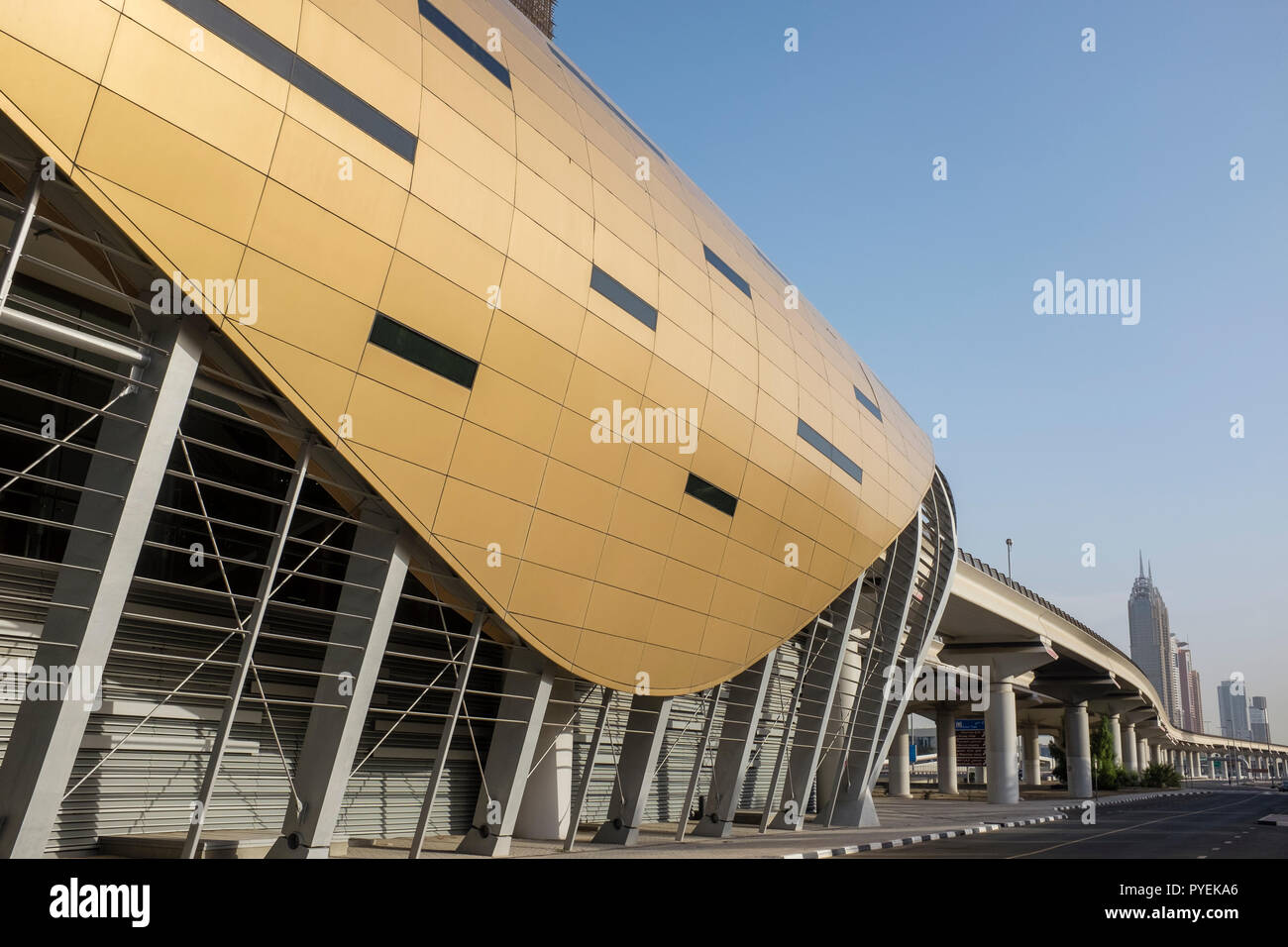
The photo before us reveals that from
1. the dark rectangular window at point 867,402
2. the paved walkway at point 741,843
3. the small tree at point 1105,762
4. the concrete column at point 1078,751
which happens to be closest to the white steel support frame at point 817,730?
the paved walkway at point 741,843

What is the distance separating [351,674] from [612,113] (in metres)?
12.5

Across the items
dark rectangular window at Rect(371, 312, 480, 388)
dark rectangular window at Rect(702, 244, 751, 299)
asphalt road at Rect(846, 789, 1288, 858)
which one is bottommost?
asphalt road at Rect(846, 789, 1288, 858)

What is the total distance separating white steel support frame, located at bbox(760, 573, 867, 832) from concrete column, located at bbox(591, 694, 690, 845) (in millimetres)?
6790

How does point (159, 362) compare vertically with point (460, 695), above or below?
above

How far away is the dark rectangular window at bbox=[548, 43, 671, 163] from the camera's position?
20.4 meters

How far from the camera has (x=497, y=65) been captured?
54.9 feet

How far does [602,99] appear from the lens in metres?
21.2

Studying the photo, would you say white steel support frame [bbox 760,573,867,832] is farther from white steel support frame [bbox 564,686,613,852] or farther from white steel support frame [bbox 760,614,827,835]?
white steel support frame [bbox 564,686,613,852]

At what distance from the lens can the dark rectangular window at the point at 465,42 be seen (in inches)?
615

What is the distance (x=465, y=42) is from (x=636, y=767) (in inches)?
550

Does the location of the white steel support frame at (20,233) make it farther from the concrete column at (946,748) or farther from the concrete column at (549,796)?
the concrete column at (946,748)

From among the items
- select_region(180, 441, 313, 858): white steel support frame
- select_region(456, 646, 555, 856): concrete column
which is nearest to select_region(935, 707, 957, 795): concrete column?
select_region(456, 646, 555, 856): concrete column
